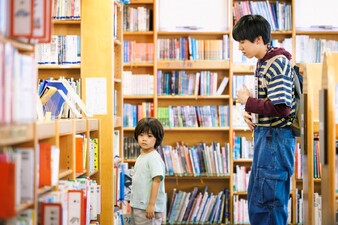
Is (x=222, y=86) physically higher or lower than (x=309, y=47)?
lower

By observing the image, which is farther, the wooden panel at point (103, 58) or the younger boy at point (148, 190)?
the wooden panel at point (103, 58)

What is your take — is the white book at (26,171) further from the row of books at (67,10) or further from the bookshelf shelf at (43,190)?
the row of books at (67,10)

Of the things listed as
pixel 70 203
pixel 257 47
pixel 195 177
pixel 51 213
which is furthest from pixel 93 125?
pixel 195 177

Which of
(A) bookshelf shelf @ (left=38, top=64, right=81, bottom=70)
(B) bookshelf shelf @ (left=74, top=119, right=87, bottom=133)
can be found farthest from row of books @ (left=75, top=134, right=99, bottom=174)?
(A) bookshelf shelf @ (left=38, top=64, right=81, bottom=70)

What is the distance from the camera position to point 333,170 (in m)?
3.69

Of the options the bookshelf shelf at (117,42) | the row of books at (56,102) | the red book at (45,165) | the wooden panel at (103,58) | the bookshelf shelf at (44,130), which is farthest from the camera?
the bookshelf shelf at (117,42)

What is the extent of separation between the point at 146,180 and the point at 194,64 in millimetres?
2921

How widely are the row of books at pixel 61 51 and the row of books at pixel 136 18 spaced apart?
2056 mm

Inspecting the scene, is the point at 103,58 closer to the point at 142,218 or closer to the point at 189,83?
the point at 142,218

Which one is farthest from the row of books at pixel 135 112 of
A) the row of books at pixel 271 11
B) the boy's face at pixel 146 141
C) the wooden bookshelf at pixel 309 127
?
the wooden bookshelf at pixel 309 127

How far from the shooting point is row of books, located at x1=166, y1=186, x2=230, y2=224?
7.84 metres

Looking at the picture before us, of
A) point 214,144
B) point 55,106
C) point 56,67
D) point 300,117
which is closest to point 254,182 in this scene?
point 300,117

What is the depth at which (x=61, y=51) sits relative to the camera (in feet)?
19.5

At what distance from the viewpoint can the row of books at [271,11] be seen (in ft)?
25.7
